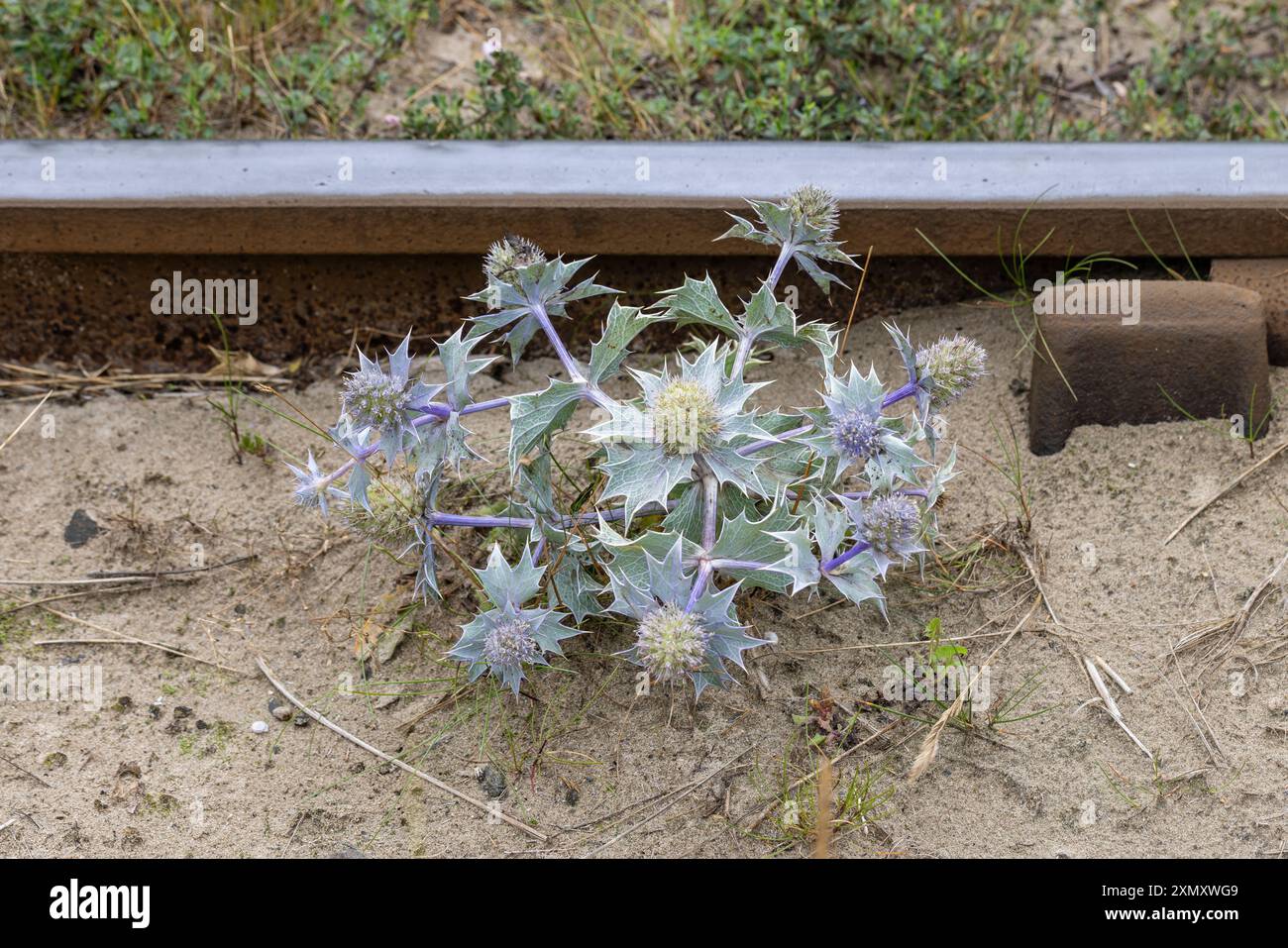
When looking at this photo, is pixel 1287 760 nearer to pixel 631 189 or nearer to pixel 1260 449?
pixel 1260 449

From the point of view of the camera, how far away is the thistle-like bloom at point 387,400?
2045mm

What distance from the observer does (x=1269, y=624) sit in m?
2.31

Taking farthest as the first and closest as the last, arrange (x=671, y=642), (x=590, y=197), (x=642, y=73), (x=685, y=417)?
(x=642, y=73) → (x=590, y=197) → (x=685, y=417) → (x=671, y=642)

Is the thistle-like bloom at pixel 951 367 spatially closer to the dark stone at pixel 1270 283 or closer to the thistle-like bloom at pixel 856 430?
the thistle-like bloom at pixel 856 430

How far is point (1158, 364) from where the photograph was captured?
2602 millimetres

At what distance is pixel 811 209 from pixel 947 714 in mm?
934

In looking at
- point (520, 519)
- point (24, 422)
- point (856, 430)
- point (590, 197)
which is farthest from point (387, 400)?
point (24, 422)

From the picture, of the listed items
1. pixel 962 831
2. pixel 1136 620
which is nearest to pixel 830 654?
pixel 962 831

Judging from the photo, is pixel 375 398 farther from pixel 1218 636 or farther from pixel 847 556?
pixel 1218 636

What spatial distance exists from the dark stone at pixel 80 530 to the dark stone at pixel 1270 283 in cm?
250

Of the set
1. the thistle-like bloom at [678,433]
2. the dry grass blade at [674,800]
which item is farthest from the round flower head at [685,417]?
the dry grass blade at [674,800]

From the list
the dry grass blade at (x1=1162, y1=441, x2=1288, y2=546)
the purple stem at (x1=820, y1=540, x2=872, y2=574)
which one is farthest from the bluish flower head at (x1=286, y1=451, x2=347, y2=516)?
the dry grass blade at (x1=1162, y1=441, x2=1288, y2=546)

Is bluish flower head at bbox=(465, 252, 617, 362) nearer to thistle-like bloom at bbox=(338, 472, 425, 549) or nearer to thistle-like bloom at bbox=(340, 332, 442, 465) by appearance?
thistle-like bloom at bbox=(340, 332, 442, 465)

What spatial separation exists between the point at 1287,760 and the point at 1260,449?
739mm
